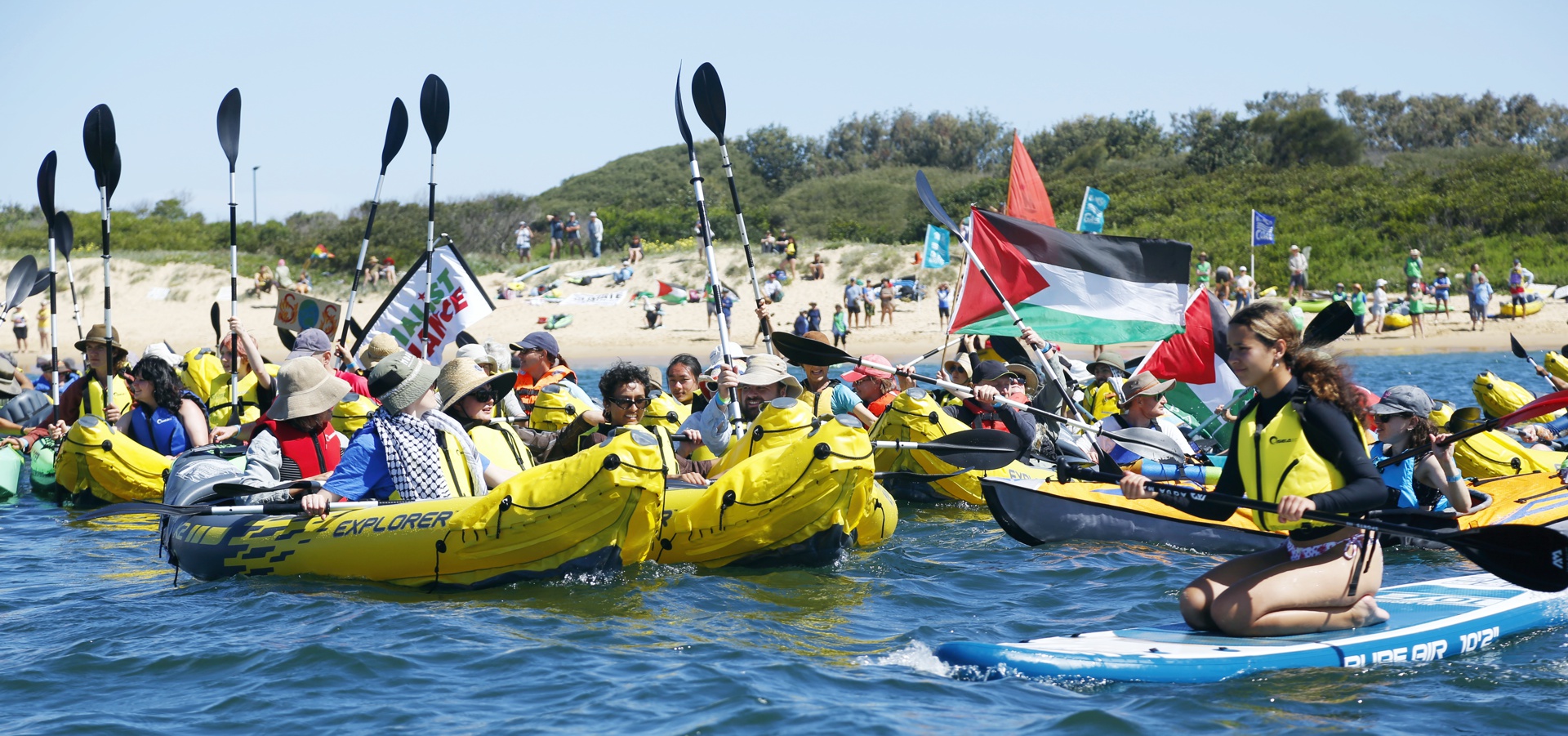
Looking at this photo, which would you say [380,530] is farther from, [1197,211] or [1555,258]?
[1197,211]

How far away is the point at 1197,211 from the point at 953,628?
1346 inches

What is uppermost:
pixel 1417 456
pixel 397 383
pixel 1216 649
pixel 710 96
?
pixel 710 96

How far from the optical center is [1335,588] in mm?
4840

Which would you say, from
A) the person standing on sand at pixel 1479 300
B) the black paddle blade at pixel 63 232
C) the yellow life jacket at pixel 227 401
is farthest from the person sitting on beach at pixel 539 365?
the person standing on sand at pixel 1479 300

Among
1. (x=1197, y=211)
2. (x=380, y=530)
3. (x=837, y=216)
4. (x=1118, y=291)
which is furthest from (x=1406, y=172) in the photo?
(x=380, y=530)

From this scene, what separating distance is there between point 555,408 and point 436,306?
2.56 meters

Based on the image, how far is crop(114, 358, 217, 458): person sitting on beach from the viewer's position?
9.20m

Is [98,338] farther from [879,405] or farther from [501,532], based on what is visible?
[879,405]

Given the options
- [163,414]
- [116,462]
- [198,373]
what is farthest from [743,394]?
[198,373]

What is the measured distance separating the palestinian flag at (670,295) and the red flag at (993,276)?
21.6 meters

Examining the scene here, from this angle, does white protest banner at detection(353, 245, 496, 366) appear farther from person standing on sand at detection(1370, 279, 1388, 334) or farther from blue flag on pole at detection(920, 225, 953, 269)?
person standing on sand at detection(1370, 279, 1388, 334)

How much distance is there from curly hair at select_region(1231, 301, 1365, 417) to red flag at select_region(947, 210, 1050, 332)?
5.25 meters

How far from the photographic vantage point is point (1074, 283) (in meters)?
9.79

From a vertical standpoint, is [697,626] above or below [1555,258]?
below
